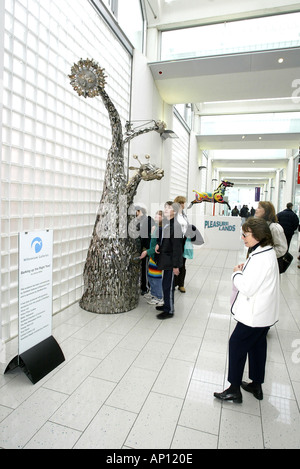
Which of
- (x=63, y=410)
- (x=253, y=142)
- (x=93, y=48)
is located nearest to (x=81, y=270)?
(x=63, y=410)

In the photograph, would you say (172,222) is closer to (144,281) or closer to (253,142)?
(144,281)

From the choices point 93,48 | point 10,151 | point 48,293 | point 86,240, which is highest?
point 93,48

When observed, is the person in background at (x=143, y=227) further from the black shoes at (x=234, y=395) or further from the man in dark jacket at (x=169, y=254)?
the black shoes at (x=234, y=395)

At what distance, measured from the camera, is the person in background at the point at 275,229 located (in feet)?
10.2

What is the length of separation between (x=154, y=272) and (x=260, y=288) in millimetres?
2335

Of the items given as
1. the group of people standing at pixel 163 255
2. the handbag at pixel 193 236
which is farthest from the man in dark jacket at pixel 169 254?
the handbag at pixel 193 236

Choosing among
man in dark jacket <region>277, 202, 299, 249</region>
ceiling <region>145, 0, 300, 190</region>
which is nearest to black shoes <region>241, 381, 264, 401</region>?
man in dark jacket <region>277, 202, 299, 249</region>

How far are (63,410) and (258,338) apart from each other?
131cm

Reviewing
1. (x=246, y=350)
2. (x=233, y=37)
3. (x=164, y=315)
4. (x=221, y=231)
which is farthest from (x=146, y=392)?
(x=221, y=231)

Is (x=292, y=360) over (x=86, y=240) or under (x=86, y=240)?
under

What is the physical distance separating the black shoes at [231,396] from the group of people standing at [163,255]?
1.47 m

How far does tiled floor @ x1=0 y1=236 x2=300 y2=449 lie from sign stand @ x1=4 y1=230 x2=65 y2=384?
0.32 feet

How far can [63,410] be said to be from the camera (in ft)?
6.20
